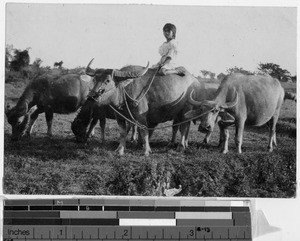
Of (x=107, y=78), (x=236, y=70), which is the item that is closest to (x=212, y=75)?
(x=236, y=70)

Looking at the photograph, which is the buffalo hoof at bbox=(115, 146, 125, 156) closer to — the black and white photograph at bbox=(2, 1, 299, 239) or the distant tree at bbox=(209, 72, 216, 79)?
the black and white photograph at bbox=(2, 1, 299, 239)

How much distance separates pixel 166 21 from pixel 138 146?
0.70 m

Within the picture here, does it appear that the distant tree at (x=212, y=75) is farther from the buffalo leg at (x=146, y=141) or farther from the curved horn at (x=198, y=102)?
the buffalo leg at (x=146, y=141)

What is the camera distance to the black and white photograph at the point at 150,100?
3127 millimetres

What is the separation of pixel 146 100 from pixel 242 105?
20.9 inches

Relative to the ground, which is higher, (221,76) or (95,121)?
(221,76)

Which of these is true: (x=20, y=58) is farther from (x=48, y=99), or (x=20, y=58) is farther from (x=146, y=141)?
(x=146, y=141)

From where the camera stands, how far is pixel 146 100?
10.4 ft

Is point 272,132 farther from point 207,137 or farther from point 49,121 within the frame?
point 49,121

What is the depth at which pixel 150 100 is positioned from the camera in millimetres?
3186

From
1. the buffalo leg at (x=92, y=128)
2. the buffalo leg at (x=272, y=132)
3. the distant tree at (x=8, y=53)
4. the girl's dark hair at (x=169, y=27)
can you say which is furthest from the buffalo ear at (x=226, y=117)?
the distant tree at (x=8, y=53)

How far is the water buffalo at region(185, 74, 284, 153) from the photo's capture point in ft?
10.3

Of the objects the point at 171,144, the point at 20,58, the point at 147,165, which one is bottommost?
the point at 147,165

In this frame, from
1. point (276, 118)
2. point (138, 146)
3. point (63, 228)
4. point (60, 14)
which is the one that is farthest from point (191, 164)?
point (60, 14)
